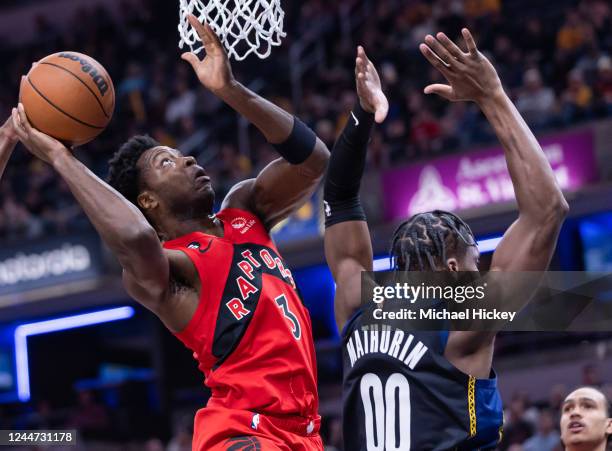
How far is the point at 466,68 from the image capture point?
3.35 m

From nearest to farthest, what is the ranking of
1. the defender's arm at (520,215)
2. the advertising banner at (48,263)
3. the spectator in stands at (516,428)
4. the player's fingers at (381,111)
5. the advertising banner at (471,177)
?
the defender's arm at (520,215) < the player's fingers at (381,111) < the spectator in stands at (516,428) < the advertising banner at (471,177) < the advertising banner at (48,263)

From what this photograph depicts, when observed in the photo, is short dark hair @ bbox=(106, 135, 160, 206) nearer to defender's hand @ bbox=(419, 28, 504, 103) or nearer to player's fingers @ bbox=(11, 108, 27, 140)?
player's fingers @ bbox=(11, 108, 27, 140)

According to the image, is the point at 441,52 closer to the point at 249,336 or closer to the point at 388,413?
the point at 388,413

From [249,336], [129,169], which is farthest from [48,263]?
[249,336]

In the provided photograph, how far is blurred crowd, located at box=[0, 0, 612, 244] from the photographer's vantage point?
12656mm

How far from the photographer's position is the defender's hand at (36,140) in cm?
414

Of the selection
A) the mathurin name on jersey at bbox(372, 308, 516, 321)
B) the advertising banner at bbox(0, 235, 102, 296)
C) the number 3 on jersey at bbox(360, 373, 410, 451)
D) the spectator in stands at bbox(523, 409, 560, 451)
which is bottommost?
the number 3 on jersey at bbox(360, 373, 410, 451)

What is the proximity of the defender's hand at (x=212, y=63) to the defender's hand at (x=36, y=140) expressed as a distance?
608 mm

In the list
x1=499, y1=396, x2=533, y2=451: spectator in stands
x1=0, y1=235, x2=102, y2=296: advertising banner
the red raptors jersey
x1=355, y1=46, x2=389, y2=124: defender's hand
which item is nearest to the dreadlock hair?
x1=355, y1=46, x2=389, y2=124: defender's hand

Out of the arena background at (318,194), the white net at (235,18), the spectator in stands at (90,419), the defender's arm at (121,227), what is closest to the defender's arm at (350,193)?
the defender's arm at (121,227)

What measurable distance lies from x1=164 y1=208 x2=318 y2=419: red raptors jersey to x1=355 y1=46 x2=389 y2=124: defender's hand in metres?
0.97

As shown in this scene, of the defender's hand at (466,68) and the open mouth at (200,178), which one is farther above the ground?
the open mouth at (200,178)

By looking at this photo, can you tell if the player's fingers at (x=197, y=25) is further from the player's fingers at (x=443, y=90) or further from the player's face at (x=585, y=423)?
the player's face at (x=585, y=423)

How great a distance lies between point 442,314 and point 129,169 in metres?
1.85
